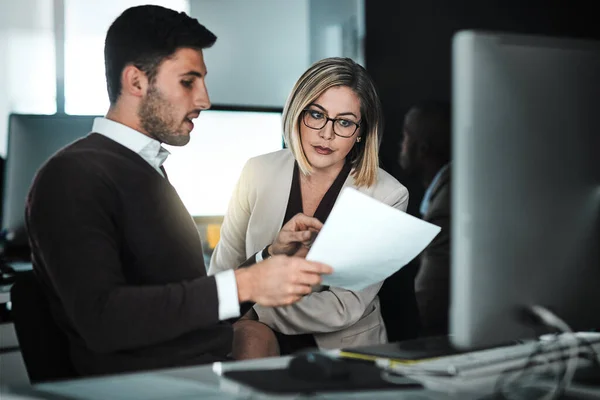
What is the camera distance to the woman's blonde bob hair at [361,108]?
2.17 meters

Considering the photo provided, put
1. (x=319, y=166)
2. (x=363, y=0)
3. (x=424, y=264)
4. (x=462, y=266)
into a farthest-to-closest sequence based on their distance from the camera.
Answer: (x=363, y=0), (x=424, y=264), (x=319, y=166), (x=462, y=266)

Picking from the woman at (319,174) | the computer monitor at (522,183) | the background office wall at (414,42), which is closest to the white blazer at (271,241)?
the woman at (319,174)

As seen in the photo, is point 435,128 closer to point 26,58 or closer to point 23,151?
point 23,151

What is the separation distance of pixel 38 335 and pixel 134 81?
515mm

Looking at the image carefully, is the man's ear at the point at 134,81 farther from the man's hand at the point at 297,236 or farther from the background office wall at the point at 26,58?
the background office wall at the point at 26,58

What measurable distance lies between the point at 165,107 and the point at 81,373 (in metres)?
0.54

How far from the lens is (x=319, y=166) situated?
2191mm

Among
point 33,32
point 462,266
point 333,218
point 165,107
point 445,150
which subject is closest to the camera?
point 462,266

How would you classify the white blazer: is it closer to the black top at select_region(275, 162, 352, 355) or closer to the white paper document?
the black top at select_region(275, 162, 352, 355)

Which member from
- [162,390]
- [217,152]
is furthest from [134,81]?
[217,152]

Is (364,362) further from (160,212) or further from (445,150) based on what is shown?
(445,150)

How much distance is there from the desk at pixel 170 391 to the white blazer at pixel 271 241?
83 centimetres

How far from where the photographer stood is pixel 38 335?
55.3 inches

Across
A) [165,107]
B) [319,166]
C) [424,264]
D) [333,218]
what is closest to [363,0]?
[424,264]
